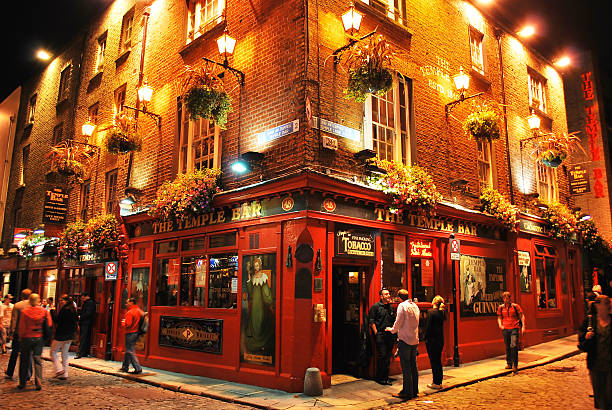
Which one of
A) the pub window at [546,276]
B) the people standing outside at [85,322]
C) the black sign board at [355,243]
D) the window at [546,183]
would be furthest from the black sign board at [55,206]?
the window at [546,183]

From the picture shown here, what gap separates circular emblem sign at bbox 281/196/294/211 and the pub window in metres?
10.8

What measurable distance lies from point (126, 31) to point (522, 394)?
57.7ft

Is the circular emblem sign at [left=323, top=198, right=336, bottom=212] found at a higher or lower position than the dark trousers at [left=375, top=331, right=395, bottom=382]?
higher

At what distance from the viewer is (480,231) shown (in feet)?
45.3

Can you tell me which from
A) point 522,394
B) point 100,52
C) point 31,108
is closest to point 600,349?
point 522,394

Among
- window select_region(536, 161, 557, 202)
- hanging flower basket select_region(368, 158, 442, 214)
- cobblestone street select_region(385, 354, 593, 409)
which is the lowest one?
cobblestone street select_region(385, 354, 593, 409)

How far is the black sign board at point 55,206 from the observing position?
1723cm

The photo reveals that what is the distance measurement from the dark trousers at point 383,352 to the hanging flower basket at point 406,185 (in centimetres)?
310

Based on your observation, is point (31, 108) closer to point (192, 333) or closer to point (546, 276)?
point (192, 333)

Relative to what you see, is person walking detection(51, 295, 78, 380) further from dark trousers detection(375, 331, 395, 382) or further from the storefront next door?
dark trousers detection(375, 331, 395, 382)

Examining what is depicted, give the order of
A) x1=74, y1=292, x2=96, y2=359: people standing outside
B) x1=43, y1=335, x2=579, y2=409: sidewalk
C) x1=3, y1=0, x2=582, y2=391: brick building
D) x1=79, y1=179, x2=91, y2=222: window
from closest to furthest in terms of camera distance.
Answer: x1=43, y1=335, x2=579, y2=409: sidewalk < x1=3, y1=0, x2=582, y2=391: brick building < x1=74, y1=292, x2=96, y2=359: people standing outside < x1=79, y1=179, x2=91, y2=222: window

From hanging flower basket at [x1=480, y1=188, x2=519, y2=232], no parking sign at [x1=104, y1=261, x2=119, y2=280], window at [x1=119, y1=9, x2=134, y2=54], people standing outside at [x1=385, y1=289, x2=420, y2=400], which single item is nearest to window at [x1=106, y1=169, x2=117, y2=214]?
no parking sign at [x1=104, y1=261, x2=119, y2=280]

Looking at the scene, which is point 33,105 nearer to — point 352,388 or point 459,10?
point 459,10

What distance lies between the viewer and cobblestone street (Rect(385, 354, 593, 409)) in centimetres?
785
